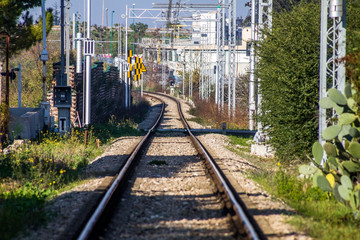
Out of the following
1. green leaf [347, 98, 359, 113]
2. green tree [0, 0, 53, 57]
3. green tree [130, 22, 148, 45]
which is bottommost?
green leaf [347, 98, 359, 113]

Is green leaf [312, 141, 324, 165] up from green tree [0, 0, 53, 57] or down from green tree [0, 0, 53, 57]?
down

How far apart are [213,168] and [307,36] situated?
5.20m

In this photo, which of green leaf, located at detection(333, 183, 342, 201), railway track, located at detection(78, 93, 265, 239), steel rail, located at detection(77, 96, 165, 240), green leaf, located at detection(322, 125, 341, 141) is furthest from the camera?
green leaf, located at detection(322, 125, 341, 141)

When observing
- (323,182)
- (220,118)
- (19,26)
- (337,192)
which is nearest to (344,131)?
(323,182)

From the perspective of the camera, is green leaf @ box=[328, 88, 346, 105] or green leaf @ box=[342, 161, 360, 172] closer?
green leaf @ box=[342, 161, 360, 172]

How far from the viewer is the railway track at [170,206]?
Result: 768cm

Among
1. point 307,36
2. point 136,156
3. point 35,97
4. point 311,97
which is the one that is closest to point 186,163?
point 136,156

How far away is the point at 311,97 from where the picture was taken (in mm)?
15578

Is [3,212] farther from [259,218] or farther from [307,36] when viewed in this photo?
[307,36]

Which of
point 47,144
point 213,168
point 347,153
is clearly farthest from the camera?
point 47,144

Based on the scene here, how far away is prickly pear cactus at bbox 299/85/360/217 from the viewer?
9312 mm

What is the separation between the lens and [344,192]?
9219 millimetres

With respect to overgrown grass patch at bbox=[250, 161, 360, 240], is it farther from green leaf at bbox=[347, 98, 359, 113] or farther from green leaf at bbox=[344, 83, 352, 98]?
green leaf at bbox=[344, 83, 352, 98]

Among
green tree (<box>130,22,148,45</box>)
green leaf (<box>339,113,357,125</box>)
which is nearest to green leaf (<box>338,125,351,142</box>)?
green leaf (<box>339,113,357,125</box>)
